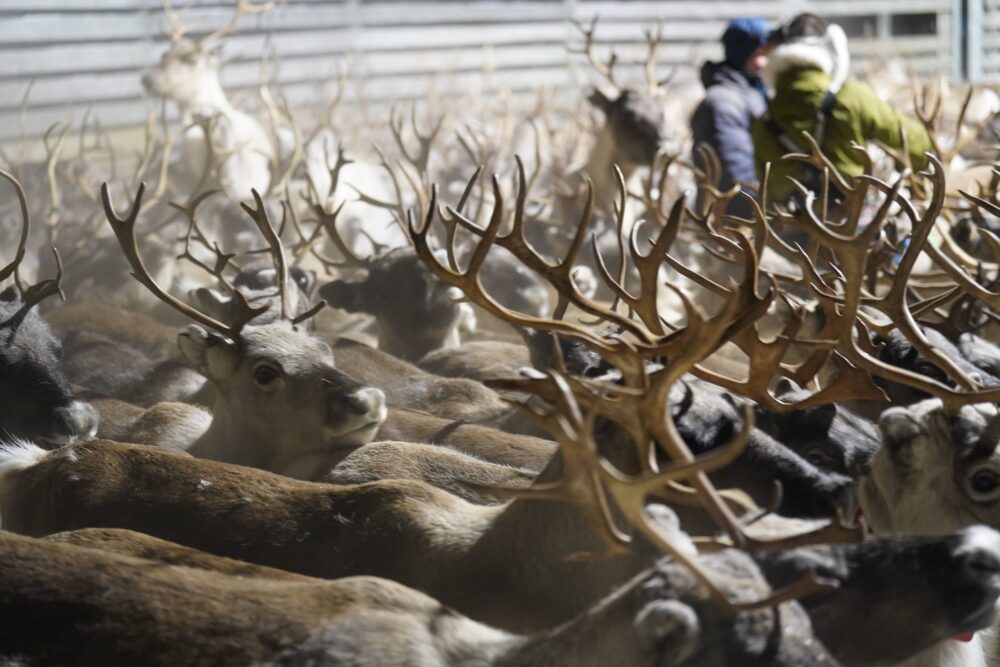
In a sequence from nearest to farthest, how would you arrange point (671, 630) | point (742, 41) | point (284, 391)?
point (671, 630) → point (284, 391) → point (742, 41)

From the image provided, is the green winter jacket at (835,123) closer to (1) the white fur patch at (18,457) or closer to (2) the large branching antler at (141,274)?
(2) the large branching antler at (141,274)

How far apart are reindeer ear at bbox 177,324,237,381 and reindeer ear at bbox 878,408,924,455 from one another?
5.67 feet

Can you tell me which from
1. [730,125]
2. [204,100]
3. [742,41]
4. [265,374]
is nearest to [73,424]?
[265,374]

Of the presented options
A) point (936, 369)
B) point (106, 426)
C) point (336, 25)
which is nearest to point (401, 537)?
point (936, 369)

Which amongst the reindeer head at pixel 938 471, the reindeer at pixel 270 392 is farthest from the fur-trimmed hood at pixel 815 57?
the reindeer head at pixel 938 471

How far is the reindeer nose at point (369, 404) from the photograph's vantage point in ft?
10.9

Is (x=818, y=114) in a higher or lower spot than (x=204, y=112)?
lower

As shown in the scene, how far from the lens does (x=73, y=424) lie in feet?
11.6

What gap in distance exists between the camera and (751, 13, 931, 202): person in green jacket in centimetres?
488

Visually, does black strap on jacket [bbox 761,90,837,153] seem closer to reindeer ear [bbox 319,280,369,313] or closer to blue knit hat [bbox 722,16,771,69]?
blue knit hat [bbox 722,16,771,69]

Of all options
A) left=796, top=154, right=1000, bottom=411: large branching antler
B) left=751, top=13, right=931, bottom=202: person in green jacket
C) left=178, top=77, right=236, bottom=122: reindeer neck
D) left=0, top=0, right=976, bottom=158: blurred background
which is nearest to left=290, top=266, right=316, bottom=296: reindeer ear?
left=751, top=13, right=931, bottom=202: person in green jacket

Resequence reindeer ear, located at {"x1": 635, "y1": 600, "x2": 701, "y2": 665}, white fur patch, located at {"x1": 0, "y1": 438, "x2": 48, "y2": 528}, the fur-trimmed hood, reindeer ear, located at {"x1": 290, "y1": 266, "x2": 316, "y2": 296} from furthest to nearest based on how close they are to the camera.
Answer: the fur-trimmed hood
reindeer ear, located at {"x1": 290, "y1": 266, "x2": 316, "y2": 296}
white fur patch, located at {"x1": 0, "y1": 438, "x2": 48, "y2": 528}
reindeer ear, located at {"x1": 635, "y1": 600, "x2": 701, "y2": 665}

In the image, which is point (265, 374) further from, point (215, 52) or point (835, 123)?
point (215, 52)

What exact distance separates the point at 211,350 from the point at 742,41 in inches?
141
